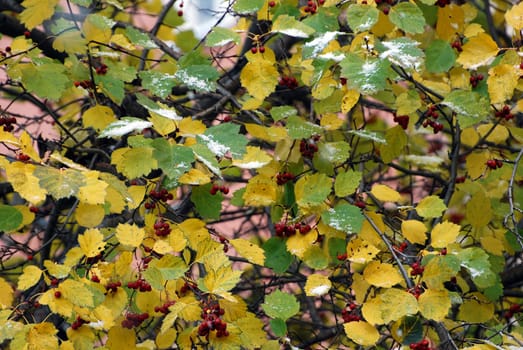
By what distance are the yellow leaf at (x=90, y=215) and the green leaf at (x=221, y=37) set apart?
65 cm

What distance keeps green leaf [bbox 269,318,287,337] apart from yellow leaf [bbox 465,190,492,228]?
1.06 m

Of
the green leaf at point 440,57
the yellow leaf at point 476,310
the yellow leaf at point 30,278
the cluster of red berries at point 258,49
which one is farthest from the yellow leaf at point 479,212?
the yellow leaf at point 30,278

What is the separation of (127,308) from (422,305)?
924 millimetres

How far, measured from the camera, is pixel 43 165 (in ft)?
7.84

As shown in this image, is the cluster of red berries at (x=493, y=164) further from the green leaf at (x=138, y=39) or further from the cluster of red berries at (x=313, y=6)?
the green leaf at (x=138, y=39)

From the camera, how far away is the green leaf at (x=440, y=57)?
3.06 m

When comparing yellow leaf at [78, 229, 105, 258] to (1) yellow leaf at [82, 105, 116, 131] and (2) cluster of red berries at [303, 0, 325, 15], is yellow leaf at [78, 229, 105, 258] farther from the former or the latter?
(2) cluster of red berries at [303, 0, 325, 15]

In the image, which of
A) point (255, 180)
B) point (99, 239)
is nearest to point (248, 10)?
point (255, 180)

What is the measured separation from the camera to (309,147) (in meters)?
2.91

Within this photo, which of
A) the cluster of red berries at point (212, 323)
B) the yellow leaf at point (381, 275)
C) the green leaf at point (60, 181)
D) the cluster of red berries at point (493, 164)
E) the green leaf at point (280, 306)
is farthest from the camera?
the cluster of red berries at point (493, 164)

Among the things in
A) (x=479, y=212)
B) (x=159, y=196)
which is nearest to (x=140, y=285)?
(x=159, y=196)

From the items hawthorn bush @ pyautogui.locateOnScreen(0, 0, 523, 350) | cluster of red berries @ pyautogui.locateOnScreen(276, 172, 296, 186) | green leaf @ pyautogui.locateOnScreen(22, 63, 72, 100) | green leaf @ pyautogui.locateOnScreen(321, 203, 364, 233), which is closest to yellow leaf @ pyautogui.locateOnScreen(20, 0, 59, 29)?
hawthorn bush @ pyautogui.locateOnScreen(0, 0, 523, 350)

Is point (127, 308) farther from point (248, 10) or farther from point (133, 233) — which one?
point (248, 10)

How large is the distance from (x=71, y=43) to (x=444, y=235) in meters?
1.40
